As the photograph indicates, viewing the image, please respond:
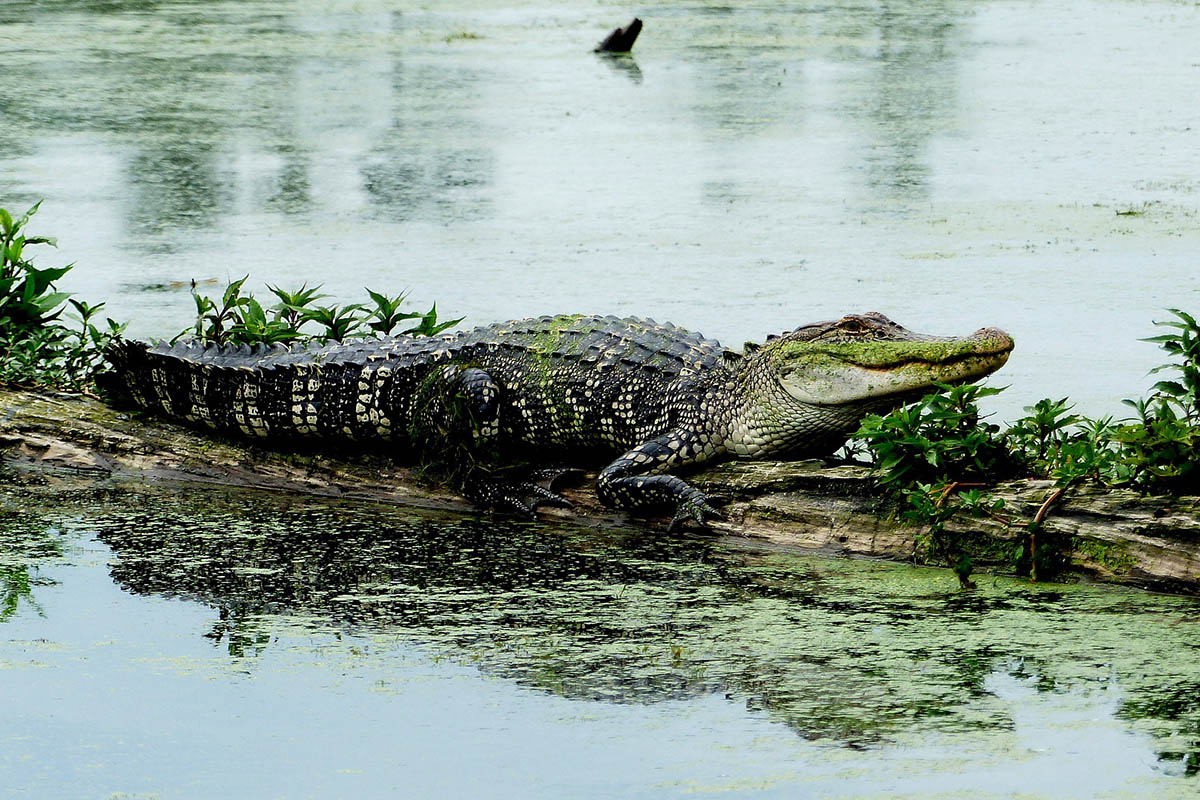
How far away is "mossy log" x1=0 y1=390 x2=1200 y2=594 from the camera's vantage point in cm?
343

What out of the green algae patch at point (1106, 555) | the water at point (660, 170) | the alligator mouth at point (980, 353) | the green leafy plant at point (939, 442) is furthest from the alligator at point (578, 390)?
the water at point (660, 170)

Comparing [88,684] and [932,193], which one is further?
[932,193]

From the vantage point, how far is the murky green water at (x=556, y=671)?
105 inches

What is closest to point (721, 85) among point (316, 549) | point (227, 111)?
point (227, 111)

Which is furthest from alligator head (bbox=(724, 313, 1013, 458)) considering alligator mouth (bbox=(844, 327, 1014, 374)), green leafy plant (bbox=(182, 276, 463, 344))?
green leafy plant (bbox=(182, 276, 463, 344))

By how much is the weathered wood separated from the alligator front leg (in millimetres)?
12117

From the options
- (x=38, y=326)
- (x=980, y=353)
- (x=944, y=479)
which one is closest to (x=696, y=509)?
(x=944, y=479)

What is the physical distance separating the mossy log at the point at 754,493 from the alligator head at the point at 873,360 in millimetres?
225

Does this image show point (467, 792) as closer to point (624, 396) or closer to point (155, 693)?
point (155, 693)

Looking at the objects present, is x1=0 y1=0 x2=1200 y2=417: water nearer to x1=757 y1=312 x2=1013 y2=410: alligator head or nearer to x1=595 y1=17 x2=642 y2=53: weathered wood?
x1=595 y1=17 x2=642 y2=53: weathered wood

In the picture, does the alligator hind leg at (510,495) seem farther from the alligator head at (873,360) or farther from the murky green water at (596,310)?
the alligator head at (873,360)

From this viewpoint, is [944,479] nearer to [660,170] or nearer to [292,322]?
[292,322]

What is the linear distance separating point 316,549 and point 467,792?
4.87ft

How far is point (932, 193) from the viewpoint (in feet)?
29.8
